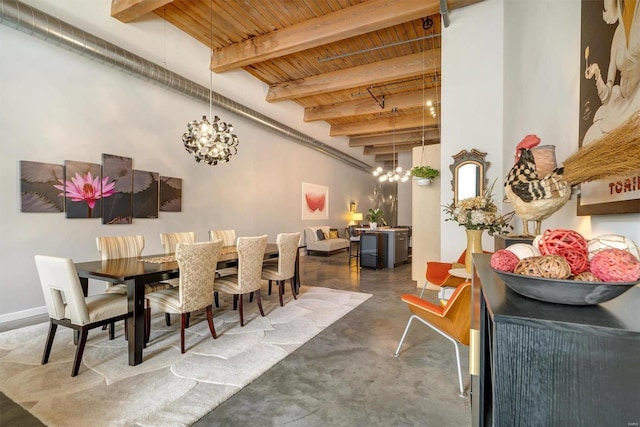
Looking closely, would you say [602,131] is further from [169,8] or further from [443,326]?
[169,8]

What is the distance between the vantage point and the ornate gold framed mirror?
156 inches

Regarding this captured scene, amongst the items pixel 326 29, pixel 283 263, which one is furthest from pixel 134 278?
pixel 326 29

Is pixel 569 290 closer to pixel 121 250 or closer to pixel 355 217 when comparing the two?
pixel 121 250

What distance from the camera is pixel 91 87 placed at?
401 cm

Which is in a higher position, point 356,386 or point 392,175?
point 392,175

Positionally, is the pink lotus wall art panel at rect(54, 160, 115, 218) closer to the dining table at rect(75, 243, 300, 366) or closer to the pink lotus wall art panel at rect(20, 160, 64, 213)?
the pink lotus wall art panel at rect(20, 160, 64, 213)

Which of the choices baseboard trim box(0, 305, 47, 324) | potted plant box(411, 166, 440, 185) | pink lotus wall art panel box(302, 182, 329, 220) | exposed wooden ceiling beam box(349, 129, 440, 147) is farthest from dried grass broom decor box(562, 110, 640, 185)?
exposed wooden ceiling beam box(349, 129, 440, 147)

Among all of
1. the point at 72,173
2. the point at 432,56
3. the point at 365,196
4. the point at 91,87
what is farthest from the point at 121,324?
the point at 365,196

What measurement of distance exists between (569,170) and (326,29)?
422 cm

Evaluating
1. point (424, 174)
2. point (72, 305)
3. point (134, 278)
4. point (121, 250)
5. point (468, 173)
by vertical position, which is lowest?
point (72, 305)

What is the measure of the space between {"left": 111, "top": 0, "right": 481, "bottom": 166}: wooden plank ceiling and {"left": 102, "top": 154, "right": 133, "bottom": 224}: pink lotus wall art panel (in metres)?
2.06

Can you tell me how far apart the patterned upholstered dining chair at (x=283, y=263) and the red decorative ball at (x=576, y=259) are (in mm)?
3281

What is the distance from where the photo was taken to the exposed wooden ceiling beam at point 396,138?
32.1 feet

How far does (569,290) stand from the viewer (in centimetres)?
61
